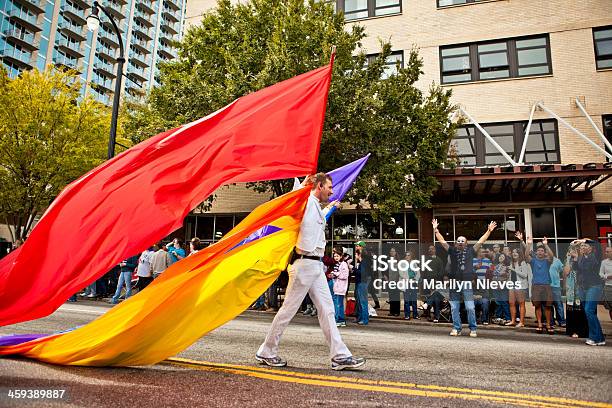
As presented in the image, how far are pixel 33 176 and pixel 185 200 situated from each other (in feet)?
57.0

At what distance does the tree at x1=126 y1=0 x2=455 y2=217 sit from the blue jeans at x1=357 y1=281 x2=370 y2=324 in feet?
10.7

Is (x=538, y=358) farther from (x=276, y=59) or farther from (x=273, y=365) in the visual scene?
(x=276, y=59)

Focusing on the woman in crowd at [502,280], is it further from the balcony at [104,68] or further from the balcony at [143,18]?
the balcony at [143,18]

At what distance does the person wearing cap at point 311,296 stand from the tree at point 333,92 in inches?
330

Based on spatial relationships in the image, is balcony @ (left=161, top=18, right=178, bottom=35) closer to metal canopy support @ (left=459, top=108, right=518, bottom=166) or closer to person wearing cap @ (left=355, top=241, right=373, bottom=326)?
metal canopy support @ (left=459, top=108, right=518, bottom=166)

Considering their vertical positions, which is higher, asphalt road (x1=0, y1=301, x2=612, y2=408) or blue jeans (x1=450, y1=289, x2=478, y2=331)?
blue jeans (x1=450, y1=289, x2=478, y2=331)

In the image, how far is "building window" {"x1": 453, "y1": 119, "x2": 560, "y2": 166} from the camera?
18.3 metres

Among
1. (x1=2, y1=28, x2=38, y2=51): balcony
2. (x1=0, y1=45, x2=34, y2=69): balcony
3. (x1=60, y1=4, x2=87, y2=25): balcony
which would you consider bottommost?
(x1=0, y1=45, x2=34, y2=69): balcony

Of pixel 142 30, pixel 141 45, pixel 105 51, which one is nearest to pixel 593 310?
pixel 105 51

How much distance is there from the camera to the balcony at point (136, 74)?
70.8m

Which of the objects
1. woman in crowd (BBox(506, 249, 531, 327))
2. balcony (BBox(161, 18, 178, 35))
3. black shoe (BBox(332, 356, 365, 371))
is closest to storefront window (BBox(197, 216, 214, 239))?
woman in crowd (BBox(506, 249, 531, 327))

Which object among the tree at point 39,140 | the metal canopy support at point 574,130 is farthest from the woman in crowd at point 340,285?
the tree at point 39,140

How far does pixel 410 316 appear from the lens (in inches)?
510

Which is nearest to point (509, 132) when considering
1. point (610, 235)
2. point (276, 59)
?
point (610, 235)
